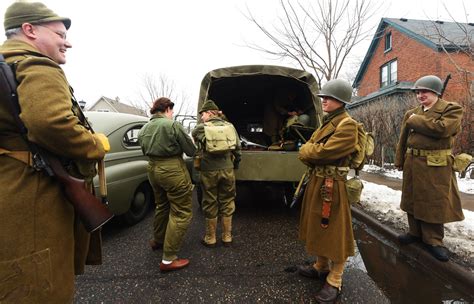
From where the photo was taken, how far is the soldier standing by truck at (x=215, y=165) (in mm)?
3326

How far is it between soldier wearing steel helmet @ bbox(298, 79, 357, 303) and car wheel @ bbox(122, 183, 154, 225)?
3.02 m

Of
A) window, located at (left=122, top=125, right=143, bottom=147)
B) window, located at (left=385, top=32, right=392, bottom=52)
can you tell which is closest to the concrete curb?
window, located at (left=122, top=125, right=143, bottom=147)

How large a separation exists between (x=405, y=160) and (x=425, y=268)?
124 cm

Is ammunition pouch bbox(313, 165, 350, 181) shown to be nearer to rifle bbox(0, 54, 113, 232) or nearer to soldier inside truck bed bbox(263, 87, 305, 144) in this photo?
rifle bbox(0, 54, 113, 232)

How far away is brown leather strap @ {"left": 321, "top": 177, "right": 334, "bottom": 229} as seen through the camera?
2279 millimetres

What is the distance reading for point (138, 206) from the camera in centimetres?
446

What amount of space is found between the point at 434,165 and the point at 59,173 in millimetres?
3458

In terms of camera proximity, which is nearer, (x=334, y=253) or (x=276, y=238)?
(x=334, y=253)

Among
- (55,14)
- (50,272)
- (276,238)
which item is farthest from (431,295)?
(55,14)

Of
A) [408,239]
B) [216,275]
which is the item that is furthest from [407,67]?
[216,275]

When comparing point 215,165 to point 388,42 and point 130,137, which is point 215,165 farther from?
point 388,42

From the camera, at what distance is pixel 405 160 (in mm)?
3248

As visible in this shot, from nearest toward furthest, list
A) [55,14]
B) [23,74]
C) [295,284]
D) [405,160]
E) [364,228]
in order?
[23,74] < [55,14] < [295,284] < [405,160] < [364,228]

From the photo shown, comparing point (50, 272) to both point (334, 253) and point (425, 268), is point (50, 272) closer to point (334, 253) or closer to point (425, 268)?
point (334, 253)
